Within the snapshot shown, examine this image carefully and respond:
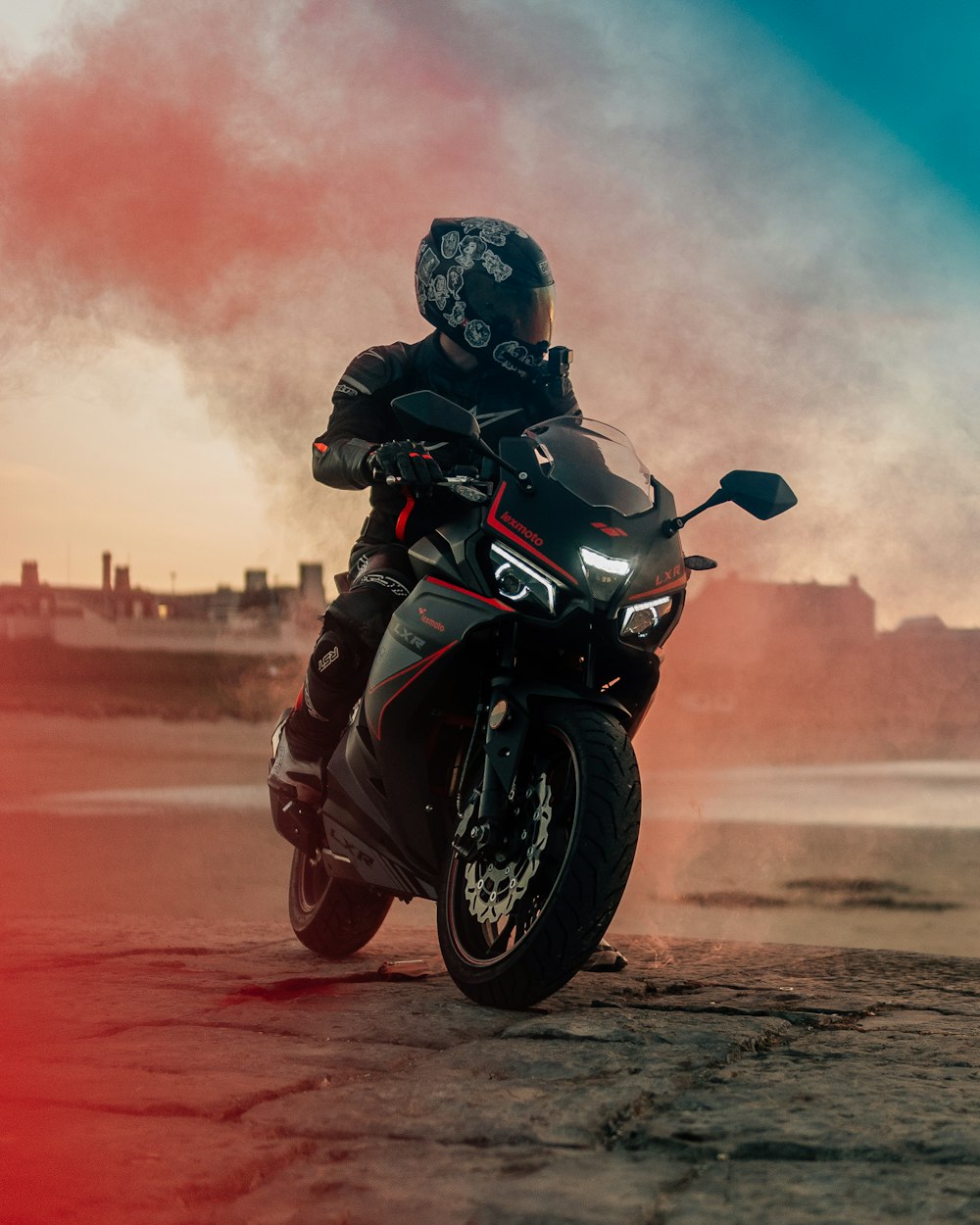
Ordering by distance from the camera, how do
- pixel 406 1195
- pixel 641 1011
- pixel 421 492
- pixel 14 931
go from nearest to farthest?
pixel 406 1195, pixel 641 1011, pixel 421 492, pixel 14 931

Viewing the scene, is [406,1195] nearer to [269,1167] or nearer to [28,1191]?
[269,1167]

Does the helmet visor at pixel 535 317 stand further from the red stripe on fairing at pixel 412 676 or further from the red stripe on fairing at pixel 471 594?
the red stripe on fairing at pixel 412 676

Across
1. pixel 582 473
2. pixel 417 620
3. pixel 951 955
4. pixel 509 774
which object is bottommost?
pixel 951 955

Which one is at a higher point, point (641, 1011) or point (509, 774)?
point (509, 774)

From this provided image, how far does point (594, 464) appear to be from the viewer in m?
4.34

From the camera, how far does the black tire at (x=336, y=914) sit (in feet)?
18.6

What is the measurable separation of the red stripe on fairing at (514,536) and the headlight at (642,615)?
0.18 meters

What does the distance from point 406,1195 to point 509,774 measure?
5.75ft

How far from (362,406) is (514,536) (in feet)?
4.25

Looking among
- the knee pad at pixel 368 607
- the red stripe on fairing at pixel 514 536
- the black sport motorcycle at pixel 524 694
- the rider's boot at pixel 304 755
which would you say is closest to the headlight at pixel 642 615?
the black sport motorcycle at pixel 524 694

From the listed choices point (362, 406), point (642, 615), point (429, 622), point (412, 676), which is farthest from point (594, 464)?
point (362, 406)

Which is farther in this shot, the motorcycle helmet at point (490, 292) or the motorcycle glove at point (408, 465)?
the motorcycle helmet at point (490, 292)

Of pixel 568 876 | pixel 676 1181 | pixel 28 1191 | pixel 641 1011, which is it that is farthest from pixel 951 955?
pixel 28 1191

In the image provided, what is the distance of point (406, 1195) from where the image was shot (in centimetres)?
223
